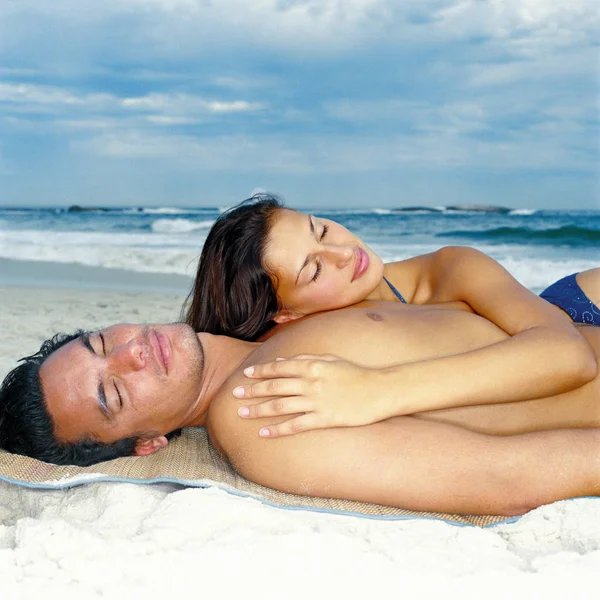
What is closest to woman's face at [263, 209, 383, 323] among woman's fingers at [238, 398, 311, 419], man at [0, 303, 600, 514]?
man at [0, 303, 600, 514]

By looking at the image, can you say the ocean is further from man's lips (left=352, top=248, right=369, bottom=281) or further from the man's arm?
the man's arm

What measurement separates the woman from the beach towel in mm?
247

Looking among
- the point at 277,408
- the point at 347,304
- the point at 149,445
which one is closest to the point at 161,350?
the point at 149,445

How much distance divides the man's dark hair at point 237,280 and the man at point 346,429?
18 centimetres

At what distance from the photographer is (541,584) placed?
185 cm

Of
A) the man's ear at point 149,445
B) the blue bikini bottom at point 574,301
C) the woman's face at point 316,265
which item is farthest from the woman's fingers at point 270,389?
the blue bikini bottom at point 574,301

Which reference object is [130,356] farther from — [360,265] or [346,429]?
[360,265]

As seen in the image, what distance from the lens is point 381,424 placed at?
2262 mm

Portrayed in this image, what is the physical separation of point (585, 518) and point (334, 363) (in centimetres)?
87

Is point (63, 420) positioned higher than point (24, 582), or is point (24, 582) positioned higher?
point (63, 420)

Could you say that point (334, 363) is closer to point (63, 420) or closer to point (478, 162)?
point (63, 420)

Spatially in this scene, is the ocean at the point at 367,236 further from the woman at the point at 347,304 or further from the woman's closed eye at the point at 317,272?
the woman's closed eye at the point at 317,272

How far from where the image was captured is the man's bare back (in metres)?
2.20

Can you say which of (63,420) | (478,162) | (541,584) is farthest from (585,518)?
(478,162)
